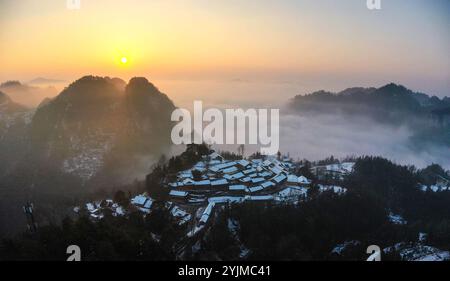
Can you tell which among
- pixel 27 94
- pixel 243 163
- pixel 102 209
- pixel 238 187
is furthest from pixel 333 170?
pixel 27 94

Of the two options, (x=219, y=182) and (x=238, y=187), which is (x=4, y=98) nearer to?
(x=219, y=182)

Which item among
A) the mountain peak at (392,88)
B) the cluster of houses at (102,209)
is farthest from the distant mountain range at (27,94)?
the mountain peak at (392,88)

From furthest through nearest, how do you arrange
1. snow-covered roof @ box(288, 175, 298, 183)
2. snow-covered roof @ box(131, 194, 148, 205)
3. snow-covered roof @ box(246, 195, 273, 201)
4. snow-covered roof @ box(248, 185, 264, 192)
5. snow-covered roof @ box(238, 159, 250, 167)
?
1. snow-covered roof @ box(238, 159, 250, 167)
2. snow-covered roof @ box(288, 175, 298, 183)
3. snow-covered roof @ box(248, 185, 264, 192)
4. snow-covered roof @ box(246, 195, 273, 201)
5. snow-covered roof @ box(131, 194, 148, 205)

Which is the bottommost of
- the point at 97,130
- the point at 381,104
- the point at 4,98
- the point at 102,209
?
the point at 102,209

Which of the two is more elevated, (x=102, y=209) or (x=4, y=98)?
(x=4, y=98)

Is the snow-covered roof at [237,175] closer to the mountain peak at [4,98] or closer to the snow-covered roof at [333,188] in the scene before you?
the snow-covered roof at [333,188]

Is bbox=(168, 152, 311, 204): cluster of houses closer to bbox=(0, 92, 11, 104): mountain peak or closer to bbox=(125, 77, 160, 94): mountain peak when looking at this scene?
bbox=(125, 77, 160, 94): mountain peak

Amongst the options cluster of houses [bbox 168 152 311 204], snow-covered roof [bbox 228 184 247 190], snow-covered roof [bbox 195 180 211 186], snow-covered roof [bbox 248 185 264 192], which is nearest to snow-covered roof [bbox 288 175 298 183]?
cluster of houses [bbox 168 152 311 204]
